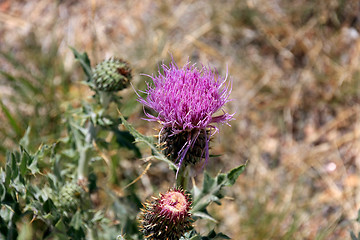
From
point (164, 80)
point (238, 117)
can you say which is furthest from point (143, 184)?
point (164, 80)

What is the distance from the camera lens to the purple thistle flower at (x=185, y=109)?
8.26ft

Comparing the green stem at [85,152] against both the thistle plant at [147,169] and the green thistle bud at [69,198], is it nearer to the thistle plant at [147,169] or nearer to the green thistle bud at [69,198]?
the thistle plant at [147,169]

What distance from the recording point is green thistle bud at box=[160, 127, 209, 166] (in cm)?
262

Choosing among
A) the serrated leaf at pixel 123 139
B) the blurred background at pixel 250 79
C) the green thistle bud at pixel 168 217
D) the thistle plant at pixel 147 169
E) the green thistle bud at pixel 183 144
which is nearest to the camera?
the green thistle bud at pixel 168 217

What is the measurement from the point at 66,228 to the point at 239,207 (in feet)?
8.05

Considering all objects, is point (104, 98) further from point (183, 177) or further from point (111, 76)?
point (183, 177)

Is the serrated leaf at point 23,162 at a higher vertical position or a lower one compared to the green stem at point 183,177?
higher

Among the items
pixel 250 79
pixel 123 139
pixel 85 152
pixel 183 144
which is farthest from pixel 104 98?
pixel 250 79

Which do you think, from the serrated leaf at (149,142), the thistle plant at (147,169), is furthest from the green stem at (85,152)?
the serrated leaf at (149,142)

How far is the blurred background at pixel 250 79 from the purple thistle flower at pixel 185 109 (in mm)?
1723

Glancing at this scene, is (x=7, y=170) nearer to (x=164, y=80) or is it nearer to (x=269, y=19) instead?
(x=164, y=80)

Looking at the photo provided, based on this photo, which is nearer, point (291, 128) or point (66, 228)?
point (66, 228)

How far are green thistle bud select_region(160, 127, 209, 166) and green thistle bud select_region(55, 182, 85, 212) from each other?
2.81ft

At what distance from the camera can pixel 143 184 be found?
15.8 feet
